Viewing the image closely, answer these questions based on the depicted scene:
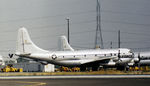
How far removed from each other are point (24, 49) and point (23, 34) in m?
3.82

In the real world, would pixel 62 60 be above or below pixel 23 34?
below

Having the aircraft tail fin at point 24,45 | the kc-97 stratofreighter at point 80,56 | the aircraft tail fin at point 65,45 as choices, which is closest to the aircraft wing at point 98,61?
the kc-97 stratofreighter at point 80,56

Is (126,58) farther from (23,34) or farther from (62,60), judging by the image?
(23,34)

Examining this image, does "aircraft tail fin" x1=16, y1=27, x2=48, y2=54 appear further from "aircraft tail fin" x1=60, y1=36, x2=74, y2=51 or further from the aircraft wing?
"aircraft tail fin" x1=60, y1=36, x2=74, y2=51

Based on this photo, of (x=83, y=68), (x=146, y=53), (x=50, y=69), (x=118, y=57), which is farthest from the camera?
(x=50, y=69)

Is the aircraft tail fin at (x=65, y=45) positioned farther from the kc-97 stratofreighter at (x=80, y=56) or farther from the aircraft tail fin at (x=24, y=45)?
the kc-97 stratofreighter at (x=80, y=56)

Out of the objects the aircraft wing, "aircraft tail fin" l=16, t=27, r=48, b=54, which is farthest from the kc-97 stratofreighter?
"aircraft tail fin" l=16, t=27, r=48, b=54

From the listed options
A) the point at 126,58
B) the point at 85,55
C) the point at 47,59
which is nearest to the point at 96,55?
the point at 85,55

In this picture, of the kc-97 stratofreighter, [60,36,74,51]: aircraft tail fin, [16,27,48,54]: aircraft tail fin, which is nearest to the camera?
the kc-97 stratofreighter

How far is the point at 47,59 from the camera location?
220 feet

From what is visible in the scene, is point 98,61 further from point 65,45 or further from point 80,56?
point 65,45

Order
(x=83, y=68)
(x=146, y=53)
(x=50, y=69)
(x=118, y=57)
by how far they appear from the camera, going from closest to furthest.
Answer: (x=118, y=57) < (x=83, y=68) < (x=146, y=53) < (x=50, y=69)

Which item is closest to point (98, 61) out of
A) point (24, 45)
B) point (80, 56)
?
point (80, 56)

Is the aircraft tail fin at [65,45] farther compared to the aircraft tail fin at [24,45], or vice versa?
the aircraft tail fin at [65,45]
